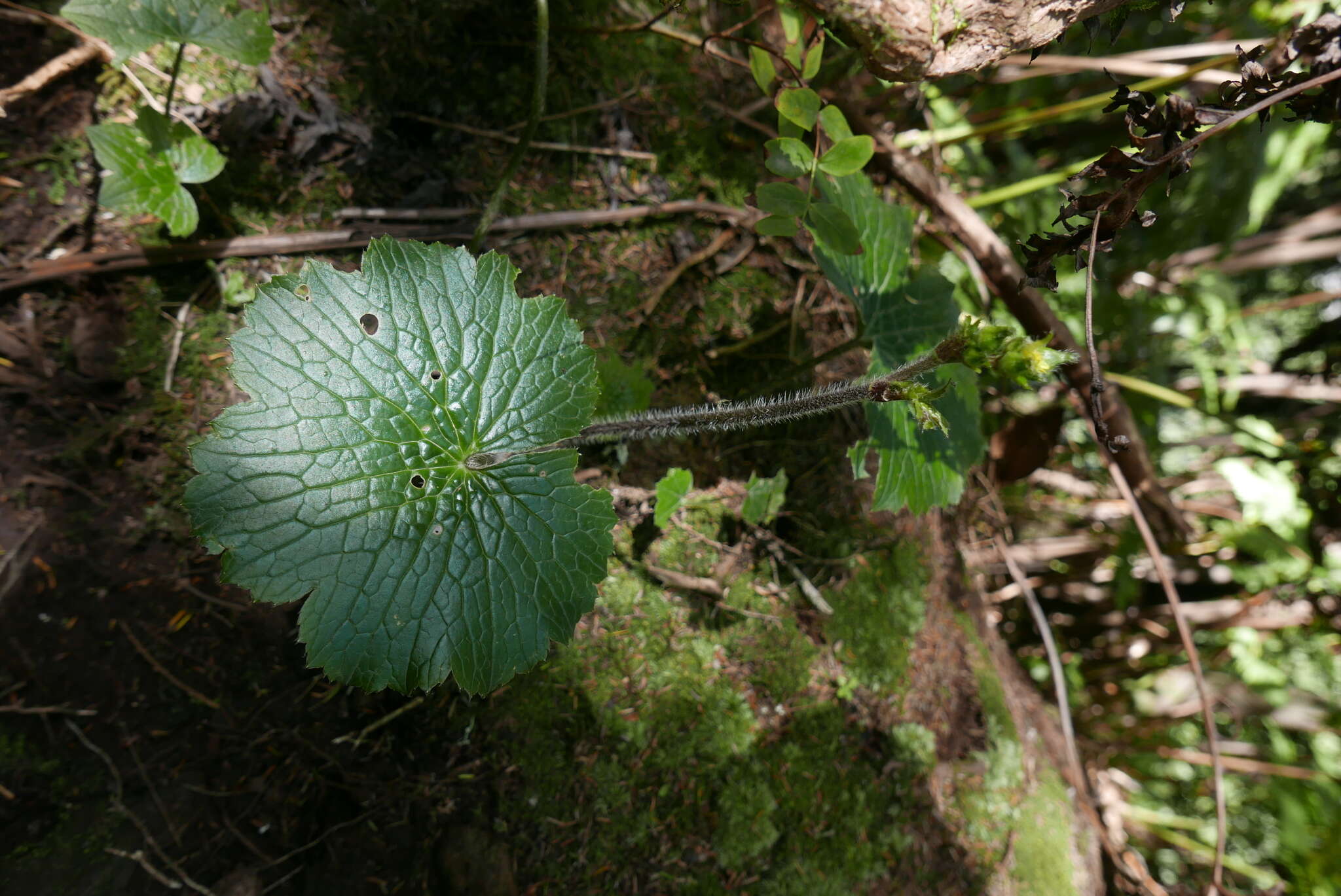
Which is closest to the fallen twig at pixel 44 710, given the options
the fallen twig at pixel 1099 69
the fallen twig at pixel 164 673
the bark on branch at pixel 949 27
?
the fallen twig at pixel 164 673

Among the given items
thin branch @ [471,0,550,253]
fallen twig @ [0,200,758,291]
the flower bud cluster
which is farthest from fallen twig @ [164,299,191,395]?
the flower bud cluster

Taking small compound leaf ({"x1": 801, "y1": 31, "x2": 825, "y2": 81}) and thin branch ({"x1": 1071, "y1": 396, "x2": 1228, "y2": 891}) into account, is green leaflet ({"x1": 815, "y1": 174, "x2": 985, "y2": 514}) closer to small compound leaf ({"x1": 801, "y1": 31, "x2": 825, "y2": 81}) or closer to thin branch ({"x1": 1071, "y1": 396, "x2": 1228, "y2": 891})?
small compound leaf ({"x1": 801, "y1": 31, "x2": 825, "y2": 81})

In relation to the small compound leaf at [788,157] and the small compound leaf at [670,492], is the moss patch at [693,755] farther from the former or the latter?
the small compound leaf at [788,157]

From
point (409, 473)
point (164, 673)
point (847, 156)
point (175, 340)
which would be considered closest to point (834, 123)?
point (847, 156)

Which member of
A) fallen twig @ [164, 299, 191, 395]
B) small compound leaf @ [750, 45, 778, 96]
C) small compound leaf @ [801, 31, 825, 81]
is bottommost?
fallen twig @ [164, 299, 191, 395]

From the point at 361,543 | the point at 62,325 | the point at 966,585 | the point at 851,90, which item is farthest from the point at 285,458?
the point at 966,585

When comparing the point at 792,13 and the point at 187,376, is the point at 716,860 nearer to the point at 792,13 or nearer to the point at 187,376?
the point at 187,376
